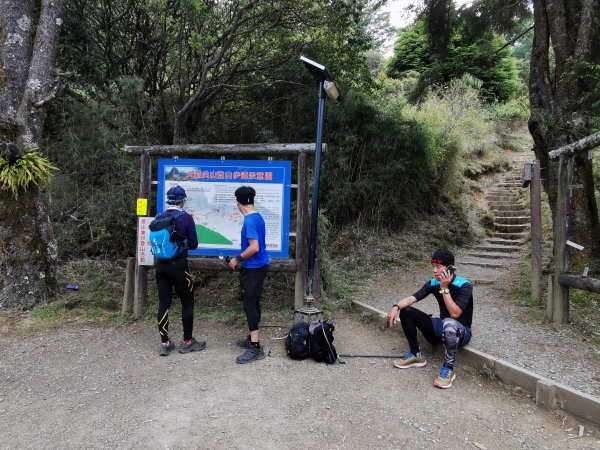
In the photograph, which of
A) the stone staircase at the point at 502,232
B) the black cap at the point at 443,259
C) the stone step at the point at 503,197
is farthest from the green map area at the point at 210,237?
the stone step at the point at 503,197

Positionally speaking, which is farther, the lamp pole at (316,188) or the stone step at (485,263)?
the stone step at (485,263)

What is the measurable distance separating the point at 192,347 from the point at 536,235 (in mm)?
4921

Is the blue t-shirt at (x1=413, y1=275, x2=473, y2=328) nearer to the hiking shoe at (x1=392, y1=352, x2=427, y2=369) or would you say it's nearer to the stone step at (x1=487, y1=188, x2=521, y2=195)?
the hiking shoe at (x1=392, y1=352, x2=427, y2=369)

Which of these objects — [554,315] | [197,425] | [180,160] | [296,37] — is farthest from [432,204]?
[197,425]

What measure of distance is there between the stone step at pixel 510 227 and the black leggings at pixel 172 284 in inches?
370

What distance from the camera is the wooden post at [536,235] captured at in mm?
5793

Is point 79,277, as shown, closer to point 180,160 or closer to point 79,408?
point 180,160

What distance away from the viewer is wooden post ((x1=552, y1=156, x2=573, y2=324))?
4703 mm

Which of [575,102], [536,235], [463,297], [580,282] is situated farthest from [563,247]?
[575,102]

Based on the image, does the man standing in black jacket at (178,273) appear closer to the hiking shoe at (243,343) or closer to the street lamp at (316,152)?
the hiking shoe at (243,343)

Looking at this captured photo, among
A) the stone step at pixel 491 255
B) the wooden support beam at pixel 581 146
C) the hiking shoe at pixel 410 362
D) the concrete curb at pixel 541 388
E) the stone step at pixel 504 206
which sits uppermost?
the wooden support beam at pixel 581 146

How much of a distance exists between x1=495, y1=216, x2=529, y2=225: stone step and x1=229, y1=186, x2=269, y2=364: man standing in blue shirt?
362 inches

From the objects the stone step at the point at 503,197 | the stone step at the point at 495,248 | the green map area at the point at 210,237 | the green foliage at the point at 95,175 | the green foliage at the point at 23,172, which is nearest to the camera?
the green foliage at the point at 23,172

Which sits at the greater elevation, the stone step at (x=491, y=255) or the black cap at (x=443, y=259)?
the black cap at (x=443, y=259)
